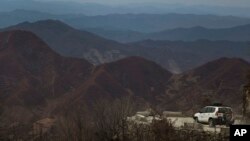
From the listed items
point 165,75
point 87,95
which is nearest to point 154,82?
point 165,75

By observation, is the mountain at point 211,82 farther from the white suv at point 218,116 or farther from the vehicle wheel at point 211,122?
the vehicle wheel at point 211,122

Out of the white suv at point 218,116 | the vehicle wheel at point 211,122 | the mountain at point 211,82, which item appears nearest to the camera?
the white suv at point 218,116

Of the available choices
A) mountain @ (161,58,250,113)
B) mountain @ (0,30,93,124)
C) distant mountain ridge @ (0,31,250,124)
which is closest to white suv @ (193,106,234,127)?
distant mountain ridge @ (0,31,250,124)

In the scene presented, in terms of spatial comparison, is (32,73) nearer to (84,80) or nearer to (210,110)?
(84,80)

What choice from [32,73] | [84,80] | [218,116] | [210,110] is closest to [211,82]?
[84,80]

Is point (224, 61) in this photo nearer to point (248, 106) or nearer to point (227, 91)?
point (227, 91)

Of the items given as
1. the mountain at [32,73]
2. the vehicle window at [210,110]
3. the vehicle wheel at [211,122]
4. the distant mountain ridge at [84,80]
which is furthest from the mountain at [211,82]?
the vehicle wheel at [211,122]

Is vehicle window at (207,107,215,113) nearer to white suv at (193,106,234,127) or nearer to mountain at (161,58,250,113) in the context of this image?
white suv at (193,106,234,127)
